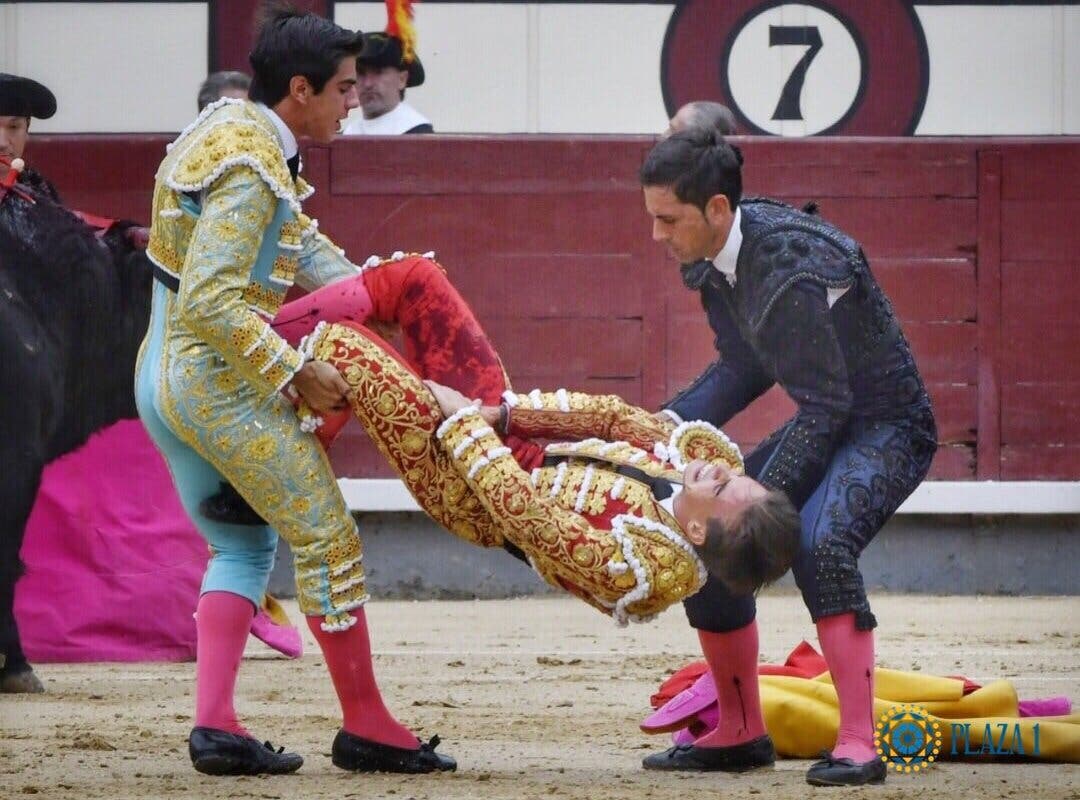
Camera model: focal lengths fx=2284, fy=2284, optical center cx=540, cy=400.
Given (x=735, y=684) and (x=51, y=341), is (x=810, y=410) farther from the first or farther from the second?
(x=51, y=341)

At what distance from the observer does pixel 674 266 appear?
23.9 feet

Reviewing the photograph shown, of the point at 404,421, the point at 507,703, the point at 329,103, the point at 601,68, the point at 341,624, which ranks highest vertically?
the point at 329,103

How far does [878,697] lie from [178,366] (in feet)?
4.44

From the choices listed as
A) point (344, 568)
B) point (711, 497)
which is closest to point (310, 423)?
point (344, 568)

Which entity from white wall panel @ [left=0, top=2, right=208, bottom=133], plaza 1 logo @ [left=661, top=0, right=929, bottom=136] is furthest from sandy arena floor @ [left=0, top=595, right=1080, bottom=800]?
white wall panel @ [left=0, top=2, right=208, bottom=133]

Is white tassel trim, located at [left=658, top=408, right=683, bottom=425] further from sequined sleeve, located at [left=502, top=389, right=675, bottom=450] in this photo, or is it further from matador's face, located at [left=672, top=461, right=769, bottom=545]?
matador's face, located at [left=672, top=461, right=769, bottom=545]

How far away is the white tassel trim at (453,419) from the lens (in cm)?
356

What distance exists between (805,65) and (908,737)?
14.1 ft

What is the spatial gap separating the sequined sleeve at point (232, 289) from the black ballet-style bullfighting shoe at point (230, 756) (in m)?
0.58

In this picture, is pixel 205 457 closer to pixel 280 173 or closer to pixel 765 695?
pixel 280 173

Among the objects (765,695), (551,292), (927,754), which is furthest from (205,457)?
(551,292)

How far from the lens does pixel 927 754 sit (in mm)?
3867

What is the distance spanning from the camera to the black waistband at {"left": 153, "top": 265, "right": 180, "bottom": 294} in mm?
3684

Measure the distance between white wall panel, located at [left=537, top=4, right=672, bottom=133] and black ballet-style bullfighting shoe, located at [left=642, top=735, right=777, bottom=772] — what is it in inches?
164
